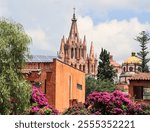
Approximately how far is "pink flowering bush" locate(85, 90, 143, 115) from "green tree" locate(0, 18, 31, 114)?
5060 mm

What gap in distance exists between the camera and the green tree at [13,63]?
25016mm

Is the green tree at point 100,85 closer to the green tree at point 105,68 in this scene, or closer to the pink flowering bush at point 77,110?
the green tree at point 105,68

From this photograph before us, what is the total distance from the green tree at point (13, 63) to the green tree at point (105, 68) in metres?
57.7

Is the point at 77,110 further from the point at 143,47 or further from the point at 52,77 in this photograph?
the point at 143,47

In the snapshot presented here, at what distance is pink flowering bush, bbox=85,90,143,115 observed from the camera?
28984mm

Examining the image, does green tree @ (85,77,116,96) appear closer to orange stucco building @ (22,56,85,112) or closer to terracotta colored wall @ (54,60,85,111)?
terracotta colored wall @ (54,60,85,111)

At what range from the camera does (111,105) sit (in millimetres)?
28984

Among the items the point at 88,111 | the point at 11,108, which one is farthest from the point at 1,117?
the point at 88,111

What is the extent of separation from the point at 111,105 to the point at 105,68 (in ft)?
181

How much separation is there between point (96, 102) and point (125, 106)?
5.77 feet

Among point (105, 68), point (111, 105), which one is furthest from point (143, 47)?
point (111, 105)

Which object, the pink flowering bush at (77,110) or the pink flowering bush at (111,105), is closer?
the pink flowering bush at (77,110)

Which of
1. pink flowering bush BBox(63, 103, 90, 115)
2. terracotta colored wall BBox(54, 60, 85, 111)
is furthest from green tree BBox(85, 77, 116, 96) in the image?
pink flowering bush BBox(63, 103, 90, 115)

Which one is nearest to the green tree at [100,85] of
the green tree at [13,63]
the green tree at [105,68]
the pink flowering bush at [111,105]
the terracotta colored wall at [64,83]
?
the green tree at [105,68]
